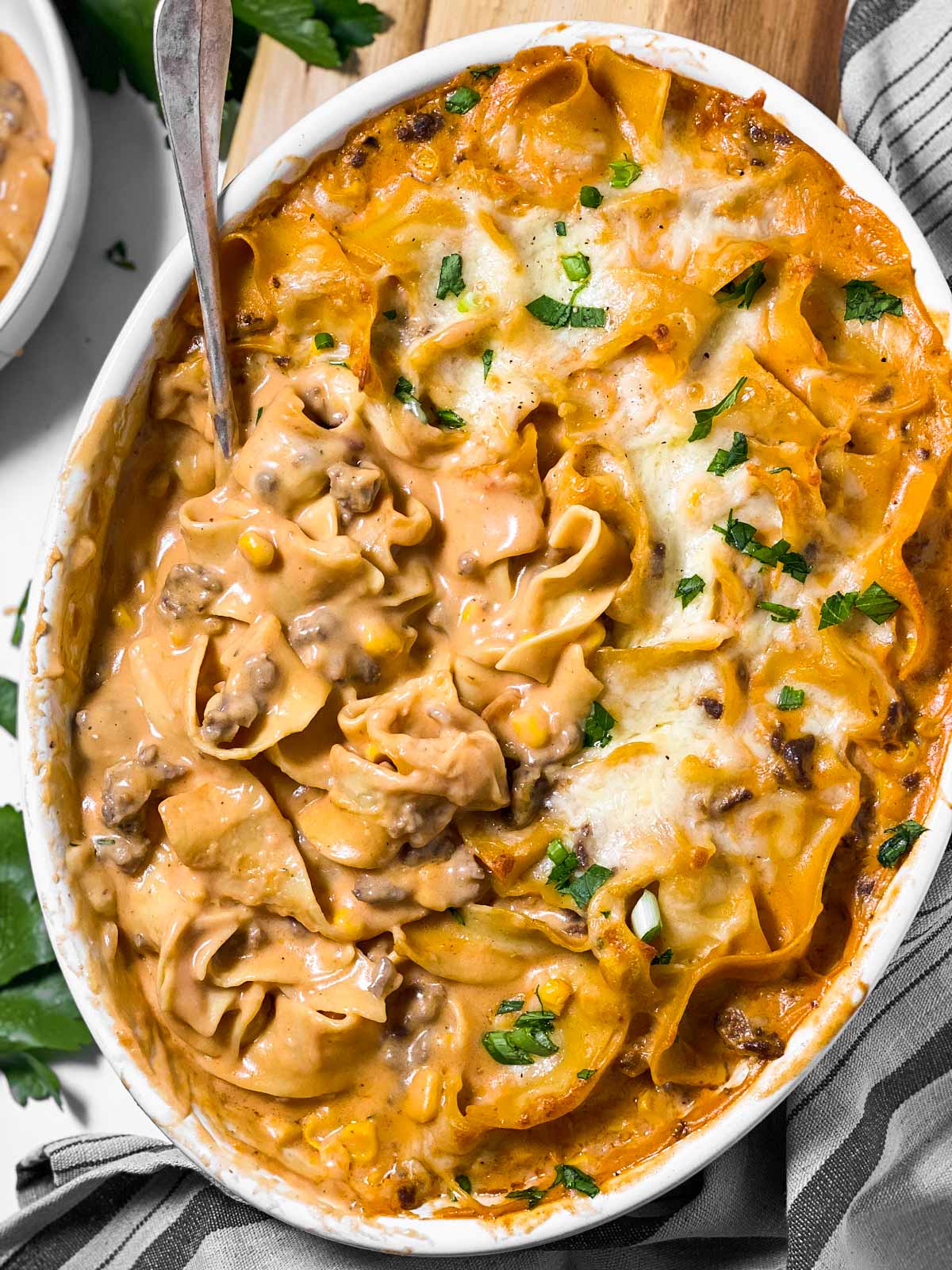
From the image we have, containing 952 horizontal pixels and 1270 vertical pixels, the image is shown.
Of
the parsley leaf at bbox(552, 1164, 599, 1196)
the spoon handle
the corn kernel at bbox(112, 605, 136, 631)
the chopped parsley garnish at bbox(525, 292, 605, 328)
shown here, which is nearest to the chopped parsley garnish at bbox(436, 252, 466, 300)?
the chopped parsley garnish at bbox(525, 292, 605, 328)

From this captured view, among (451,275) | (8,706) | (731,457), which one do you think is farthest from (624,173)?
(8,706)

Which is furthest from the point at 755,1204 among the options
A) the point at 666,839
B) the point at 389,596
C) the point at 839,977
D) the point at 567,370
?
the point at 567,370

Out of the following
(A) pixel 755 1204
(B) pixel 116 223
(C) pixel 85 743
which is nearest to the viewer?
(C) pixel 85 743

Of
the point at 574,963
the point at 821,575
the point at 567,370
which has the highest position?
the point at 567,370

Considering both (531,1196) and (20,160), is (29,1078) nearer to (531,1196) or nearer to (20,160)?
(531,1196)

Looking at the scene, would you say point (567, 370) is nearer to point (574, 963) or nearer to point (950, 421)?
point (950, 421)

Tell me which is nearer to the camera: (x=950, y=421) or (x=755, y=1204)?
(x=950, y=421)

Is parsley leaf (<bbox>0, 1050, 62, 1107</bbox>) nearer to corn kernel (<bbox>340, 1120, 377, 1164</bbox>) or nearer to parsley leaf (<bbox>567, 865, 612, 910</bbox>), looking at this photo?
corn kernel (<bbox>340, 1120, 377, 1164</bbox>)
